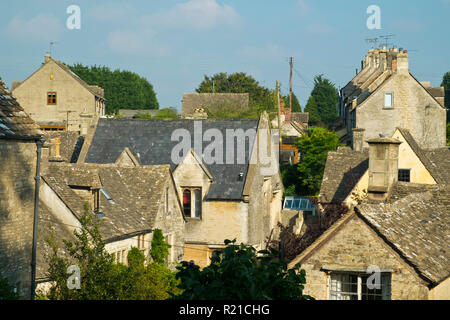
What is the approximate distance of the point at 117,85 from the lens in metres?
144

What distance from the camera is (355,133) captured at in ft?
146

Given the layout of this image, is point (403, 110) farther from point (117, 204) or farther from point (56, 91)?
point (56, 91)

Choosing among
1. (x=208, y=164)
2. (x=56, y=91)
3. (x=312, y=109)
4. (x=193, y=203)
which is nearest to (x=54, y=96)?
(x=56, y=91)

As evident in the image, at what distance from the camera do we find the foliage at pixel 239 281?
9.70 metres

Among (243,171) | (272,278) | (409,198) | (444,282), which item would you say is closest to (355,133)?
(243,171)

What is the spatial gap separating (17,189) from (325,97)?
13346 centimetres

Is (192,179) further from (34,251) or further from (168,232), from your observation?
(34,251)

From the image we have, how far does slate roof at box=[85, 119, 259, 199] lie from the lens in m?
38.2

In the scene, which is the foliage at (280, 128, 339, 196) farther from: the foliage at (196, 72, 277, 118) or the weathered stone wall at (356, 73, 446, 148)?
the foliage at (196, 72, 277, 118)

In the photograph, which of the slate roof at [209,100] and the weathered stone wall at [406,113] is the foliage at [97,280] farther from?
the slate roof at [209,100]

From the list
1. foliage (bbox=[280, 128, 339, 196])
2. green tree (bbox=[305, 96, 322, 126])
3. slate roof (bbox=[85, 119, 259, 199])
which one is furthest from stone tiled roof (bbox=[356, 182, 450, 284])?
green tree (bbox=[305, 96, 322, 126])

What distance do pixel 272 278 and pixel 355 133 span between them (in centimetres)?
3508

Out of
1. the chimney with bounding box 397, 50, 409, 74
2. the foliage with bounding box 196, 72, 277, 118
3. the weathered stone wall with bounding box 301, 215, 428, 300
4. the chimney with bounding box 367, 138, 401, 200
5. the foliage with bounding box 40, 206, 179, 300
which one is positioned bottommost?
the foliage with bounding box 40, 206, 179, 300

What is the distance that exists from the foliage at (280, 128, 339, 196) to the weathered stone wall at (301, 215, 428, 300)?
36.5 meters
